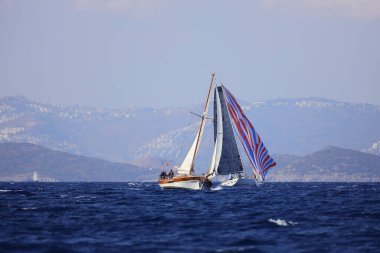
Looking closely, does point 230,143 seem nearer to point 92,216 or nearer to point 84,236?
point 92,216

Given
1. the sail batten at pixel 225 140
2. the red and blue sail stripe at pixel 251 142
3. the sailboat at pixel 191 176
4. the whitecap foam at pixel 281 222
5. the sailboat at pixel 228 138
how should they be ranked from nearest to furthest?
the whitecap foam at pixel 281 222 → the sailboat at pixel 191 176 → the sailboat at pixel 228 138 → the sail batten at pixel 225 140 → the red and blue sail stripe at pixel 251 142

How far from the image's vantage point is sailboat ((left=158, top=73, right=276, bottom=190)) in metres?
128

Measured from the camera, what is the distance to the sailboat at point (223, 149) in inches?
5020

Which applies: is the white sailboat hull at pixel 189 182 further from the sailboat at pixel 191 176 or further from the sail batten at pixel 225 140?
the sail batten at pixel 225 140

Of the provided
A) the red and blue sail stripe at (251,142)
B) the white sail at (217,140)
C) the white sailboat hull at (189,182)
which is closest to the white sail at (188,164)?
the white sailboat hull at (189,182)

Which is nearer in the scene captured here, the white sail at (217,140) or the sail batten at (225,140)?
the white sail at (217,140)

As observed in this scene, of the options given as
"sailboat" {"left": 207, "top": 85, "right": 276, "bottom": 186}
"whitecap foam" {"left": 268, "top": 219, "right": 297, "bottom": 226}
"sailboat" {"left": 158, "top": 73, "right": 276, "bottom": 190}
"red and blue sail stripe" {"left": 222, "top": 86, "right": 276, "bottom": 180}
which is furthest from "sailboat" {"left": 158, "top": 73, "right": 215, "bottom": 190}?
"whitecap foam" {"left": 268, "top": 219, "right": 297, "bottom": 226}

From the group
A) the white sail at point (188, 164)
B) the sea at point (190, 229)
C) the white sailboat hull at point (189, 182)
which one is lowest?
the sea at point (190, 229)

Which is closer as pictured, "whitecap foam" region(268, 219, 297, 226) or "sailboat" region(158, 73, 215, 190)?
"whitecap foam" region(268, 219, 297, 226)

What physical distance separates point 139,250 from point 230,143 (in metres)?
89.5

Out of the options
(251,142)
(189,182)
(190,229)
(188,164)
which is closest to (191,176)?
(189,182)

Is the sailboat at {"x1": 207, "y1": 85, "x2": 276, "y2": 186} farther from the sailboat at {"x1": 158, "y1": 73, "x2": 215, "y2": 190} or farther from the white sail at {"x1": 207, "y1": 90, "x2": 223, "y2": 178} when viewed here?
the sailboat at {"x1": 158, "y1": 73, "x2": 215, "y2": 190}

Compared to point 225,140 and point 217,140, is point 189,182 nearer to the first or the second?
point 217,140

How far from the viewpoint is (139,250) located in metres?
48.4
